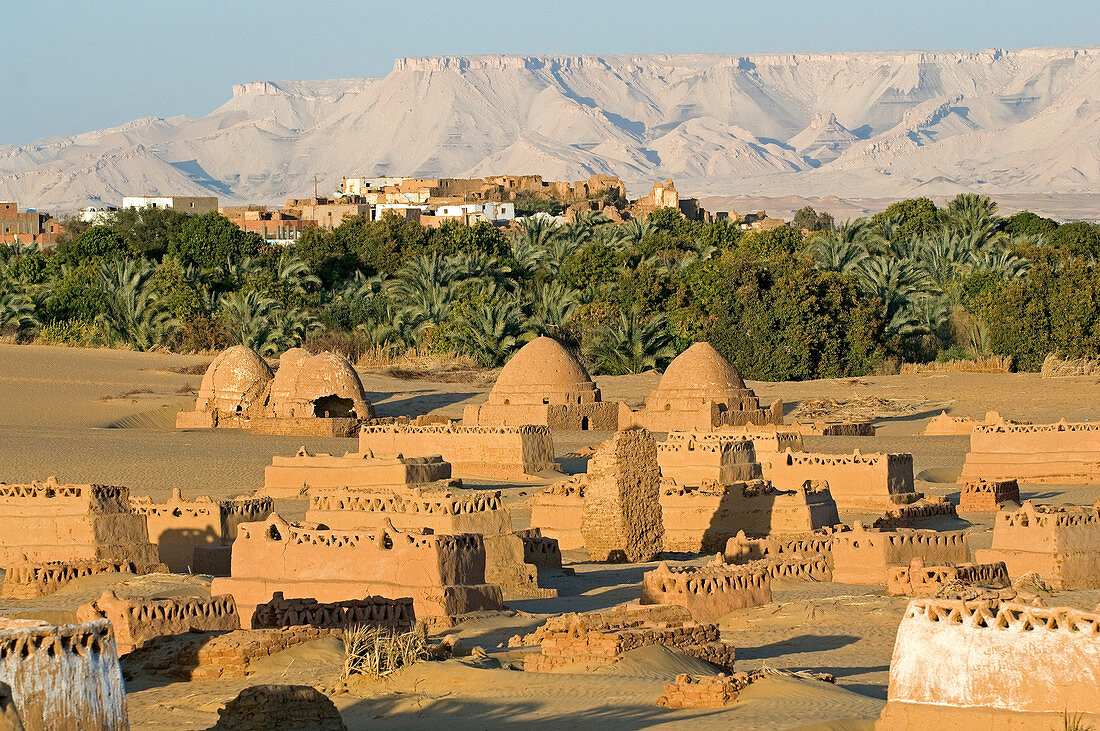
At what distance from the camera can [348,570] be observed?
12242 millimetres

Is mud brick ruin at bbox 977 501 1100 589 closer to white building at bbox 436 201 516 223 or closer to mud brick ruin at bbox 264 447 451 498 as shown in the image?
mud brick ruin at bbox 264 447 451 498

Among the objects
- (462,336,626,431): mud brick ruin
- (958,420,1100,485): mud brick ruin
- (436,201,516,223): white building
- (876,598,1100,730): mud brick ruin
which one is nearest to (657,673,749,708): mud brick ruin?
(876,598,1100,730): mud brick ruin

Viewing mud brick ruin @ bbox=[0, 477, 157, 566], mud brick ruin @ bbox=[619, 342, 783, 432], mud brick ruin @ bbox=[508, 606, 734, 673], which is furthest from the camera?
mud brick ruin @ bbox=[619, 342, 783, 432]

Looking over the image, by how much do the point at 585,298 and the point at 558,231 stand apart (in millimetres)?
15388

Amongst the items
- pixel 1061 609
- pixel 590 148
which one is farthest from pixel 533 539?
pixel 590 148

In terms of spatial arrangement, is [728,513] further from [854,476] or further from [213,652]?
[213,652]

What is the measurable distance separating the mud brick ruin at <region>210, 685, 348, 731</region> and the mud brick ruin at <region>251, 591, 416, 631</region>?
2.43 m

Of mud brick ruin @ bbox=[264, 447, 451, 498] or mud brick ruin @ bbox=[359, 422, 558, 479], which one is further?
mud brick ruin @ bbox=[359, 422, 558, 479]

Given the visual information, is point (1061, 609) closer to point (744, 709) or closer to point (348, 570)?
point (744, 709)

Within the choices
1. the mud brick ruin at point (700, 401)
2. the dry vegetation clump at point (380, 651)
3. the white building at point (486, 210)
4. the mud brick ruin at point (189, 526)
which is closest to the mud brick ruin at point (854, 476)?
the mud brick ruin at point (189, 526)

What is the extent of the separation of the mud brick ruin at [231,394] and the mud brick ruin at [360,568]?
48.9 feet

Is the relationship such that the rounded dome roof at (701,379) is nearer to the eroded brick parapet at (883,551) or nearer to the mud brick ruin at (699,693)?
the eroded brick parapet at (883,551)

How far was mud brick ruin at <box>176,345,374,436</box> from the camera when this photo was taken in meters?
27.0

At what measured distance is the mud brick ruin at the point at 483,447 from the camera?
72.4 feet
